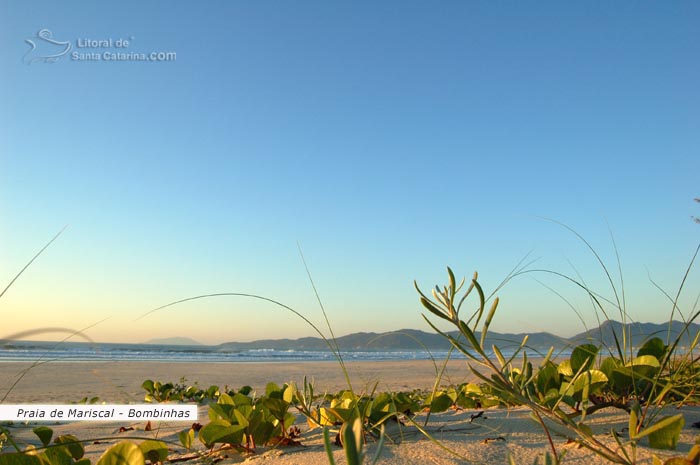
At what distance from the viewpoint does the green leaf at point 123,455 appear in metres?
0.96

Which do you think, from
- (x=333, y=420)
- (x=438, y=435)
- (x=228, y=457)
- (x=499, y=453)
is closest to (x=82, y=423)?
(x=228, y=457)

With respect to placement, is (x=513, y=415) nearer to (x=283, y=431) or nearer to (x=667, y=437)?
(x=667, y=437)

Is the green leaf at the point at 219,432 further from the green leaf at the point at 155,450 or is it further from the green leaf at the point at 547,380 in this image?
the green leaf at the point at 547,380

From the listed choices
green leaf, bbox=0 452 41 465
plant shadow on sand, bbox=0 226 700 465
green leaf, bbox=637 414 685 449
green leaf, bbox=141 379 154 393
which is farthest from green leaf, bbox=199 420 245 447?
green leaf, bbox=141 379 154 393

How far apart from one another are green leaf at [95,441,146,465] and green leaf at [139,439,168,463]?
0.38m

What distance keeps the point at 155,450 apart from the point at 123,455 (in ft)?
1.52

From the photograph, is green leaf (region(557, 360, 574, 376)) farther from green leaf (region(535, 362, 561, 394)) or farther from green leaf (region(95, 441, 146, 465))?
green leaf (region(95, 441, 146, 465))

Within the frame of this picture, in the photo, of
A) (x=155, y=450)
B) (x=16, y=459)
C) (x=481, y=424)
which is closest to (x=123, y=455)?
(x=16, y=459)

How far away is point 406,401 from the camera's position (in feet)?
5.81

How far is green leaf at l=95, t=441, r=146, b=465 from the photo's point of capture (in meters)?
0.96

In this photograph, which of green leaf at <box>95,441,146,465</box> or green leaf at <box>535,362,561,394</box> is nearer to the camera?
green leaf at <box>95,441,146,465</box>

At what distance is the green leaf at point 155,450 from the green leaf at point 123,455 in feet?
1.24

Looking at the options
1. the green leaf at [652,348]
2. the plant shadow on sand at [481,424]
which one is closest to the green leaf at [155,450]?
the plant shadow on sand at [481,424]

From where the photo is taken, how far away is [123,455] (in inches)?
38.2
